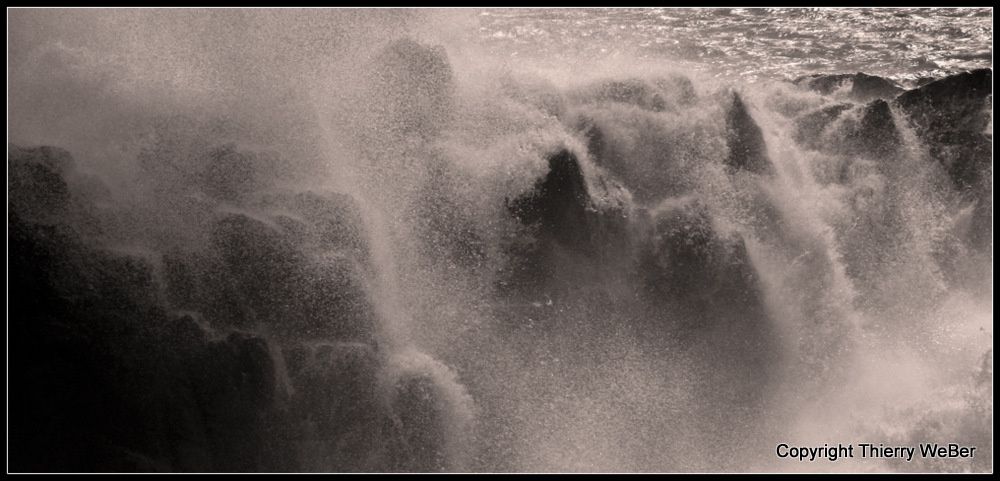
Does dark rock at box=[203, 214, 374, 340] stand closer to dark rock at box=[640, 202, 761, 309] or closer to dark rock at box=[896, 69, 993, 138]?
dark rock at box=[640, 202, 761, 309]

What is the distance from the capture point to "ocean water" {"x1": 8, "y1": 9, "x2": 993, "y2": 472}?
305 inches

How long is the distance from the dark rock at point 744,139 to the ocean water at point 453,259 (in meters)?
0.03

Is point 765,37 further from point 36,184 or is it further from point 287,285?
point 36,184

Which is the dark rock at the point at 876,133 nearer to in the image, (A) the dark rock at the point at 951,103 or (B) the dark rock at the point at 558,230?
(A) the dark rock at the point at 951,103

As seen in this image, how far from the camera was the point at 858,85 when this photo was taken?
38.3 feet

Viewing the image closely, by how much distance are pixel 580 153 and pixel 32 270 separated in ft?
20.2

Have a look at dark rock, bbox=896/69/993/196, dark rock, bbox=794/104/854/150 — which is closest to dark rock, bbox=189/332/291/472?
dark rock, bbox=794/104/854/150

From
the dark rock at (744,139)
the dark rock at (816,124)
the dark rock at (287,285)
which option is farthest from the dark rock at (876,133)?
the dark rock at (287,285)

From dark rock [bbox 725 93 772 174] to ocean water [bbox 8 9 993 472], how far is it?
31mm

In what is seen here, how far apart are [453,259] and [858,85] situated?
7.45 m

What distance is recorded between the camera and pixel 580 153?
899 centimetres

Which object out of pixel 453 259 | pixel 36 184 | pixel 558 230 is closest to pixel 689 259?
pixel 558 230

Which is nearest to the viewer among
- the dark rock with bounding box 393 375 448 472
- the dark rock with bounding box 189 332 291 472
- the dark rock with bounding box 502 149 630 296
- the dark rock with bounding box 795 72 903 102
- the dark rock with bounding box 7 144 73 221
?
the dark rock with bounding box 7 144 73 221

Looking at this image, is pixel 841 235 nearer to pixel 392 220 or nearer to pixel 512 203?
pixel 512 203
